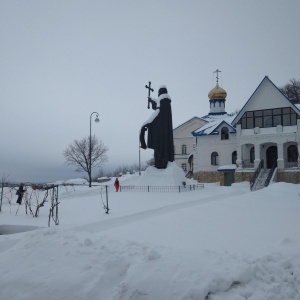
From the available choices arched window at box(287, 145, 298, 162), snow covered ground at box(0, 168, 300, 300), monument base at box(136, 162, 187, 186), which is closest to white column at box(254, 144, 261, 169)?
arched window at box(287, 145, 298, 162)

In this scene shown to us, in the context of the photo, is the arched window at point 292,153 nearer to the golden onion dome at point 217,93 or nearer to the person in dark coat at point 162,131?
the person in dark coat at point 162,131

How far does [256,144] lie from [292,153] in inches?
144

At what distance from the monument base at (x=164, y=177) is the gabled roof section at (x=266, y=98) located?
42.2 feet

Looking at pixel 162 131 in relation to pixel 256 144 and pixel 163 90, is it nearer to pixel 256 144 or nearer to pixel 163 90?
pixel 163 90

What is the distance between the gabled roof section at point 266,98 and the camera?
1115 inches

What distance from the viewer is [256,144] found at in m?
28.8

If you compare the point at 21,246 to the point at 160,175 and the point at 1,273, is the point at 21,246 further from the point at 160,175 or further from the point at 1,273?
the point at 160,175

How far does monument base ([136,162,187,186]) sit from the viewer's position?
2061 centimetres

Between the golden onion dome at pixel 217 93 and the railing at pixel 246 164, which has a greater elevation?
the golden onion dome at pixel 217 93

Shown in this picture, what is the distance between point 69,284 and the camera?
15.1 feet

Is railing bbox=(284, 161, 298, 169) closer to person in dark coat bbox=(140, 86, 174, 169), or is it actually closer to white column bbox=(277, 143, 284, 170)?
white column bbox=(277, 143, 284, 170)

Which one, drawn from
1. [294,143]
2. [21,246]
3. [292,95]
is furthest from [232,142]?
[21,246]

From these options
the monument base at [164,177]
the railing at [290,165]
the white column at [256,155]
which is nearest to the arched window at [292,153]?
the railing at [290,165]

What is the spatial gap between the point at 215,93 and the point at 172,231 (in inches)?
1598
